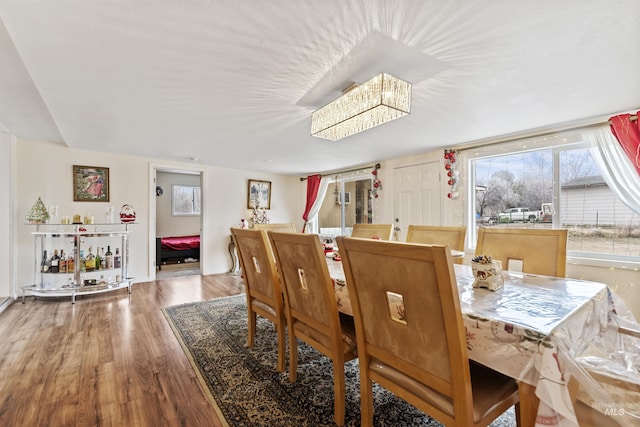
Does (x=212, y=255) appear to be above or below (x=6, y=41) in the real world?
below

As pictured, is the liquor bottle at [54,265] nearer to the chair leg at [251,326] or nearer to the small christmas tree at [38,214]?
the small christmas tree at [38,214]

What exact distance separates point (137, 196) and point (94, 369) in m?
3.12

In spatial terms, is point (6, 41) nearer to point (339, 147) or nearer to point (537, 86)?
point (339, 147)

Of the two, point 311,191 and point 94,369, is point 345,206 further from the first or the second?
point 94,369

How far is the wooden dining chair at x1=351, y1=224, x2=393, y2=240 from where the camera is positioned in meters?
2.77

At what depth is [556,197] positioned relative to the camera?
2.88m

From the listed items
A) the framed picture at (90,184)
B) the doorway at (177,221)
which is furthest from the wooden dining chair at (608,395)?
the doorway at (177,221)

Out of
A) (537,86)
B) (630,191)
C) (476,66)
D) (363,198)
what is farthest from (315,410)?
(363,198)

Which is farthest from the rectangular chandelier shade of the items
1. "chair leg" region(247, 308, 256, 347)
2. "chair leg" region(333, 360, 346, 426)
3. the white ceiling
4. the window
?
the window

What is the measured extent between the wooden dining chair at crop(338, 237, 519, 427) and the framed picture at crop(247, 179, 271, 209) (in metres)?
4.62

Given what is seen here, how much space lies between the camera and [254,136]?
3.21 metres

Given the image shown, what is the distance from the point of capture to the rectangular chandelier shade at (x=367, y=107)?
5.48 feet

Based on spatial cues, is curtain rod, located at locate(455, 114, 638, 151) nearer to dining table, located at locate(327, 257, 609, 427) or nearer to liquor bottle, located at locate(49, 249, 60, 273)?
dining table, located at locate(327, 257, 609, 427)

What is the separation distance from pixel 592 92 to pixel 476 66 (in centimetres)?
112
